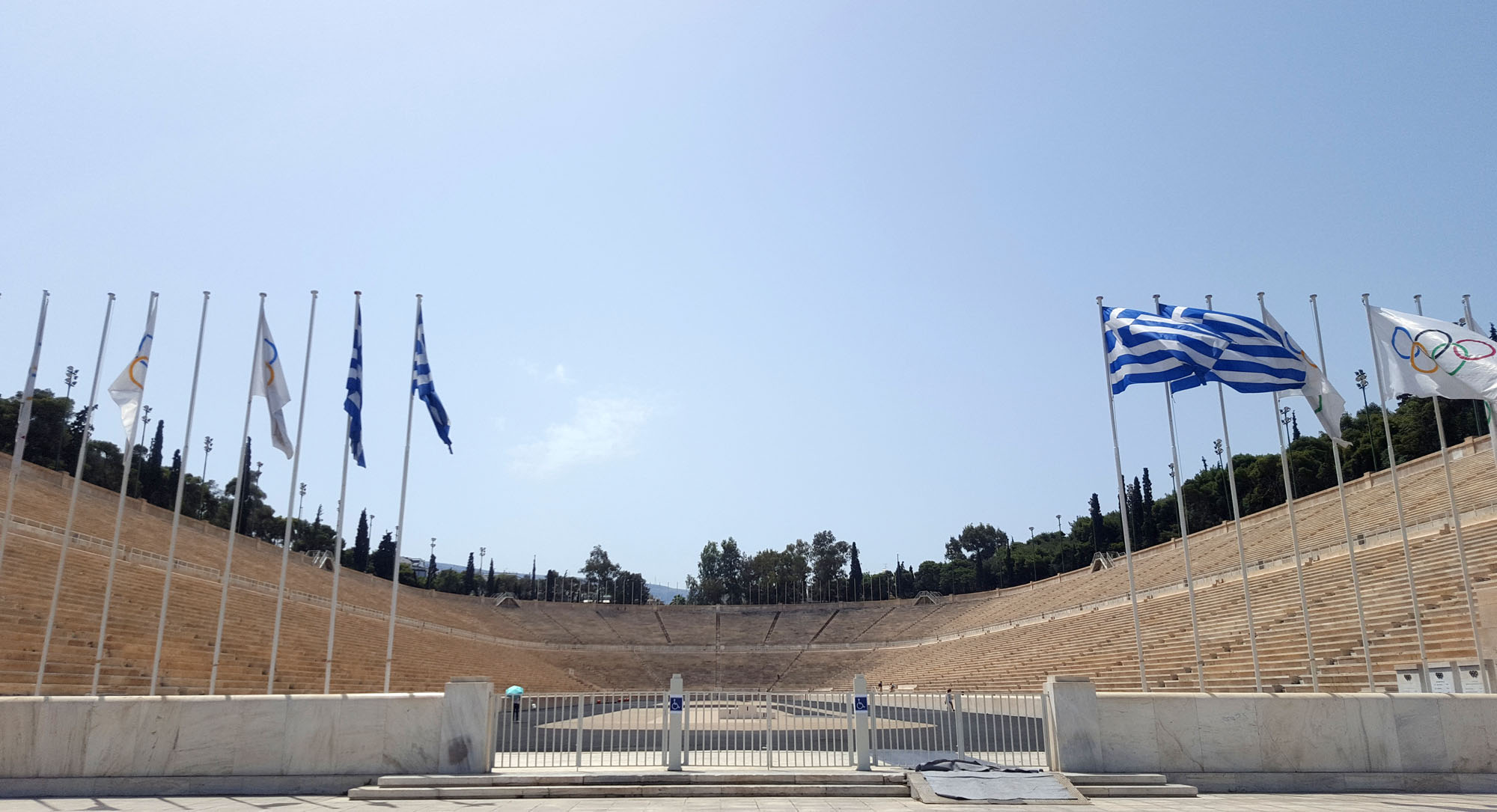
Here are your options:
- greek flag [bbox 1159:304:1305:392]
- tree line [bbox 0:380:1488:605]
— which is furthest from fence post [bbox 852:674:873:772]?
tree line [bbox 0:380:1488:605]

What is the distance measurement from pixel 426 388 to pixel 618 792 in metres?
7.87

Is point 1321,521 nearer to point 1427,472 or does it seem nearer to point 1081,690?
point 1427,472

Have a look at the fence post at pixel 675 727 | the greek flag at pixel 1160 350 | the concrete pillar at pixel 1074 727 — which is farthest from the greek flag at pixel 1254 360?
the fence post at pixel 675 727

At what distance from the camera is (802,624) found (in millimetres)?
63406

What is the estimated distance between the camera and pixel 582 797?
11.5 meters

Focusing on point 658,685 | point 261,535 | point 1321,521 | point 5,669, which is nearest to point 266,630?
point 5,669

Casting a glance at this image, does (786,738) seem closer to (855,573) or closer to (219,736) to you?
(219,736)

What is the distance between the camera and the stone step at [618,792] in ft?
37.4

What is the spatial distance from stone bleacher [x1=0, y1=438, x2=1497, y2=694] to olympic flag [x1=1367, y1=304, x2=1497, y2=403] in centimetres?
704

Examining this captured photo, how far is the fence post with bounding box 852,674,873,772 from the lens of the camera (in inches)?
489

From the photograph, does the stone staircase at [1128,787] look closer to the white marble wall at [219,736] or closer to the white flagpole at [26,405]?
the white marble wall at [219,736]

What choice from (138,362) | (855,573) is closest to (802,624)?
(855,573)

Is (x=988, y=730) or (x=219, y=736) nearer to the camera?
(x=219, y=736)

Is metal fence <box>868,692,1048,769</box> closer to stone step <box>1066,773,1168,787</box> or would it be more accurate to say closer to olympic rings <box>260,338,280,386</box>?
stone step <box>1066,773,1168,787</box>
